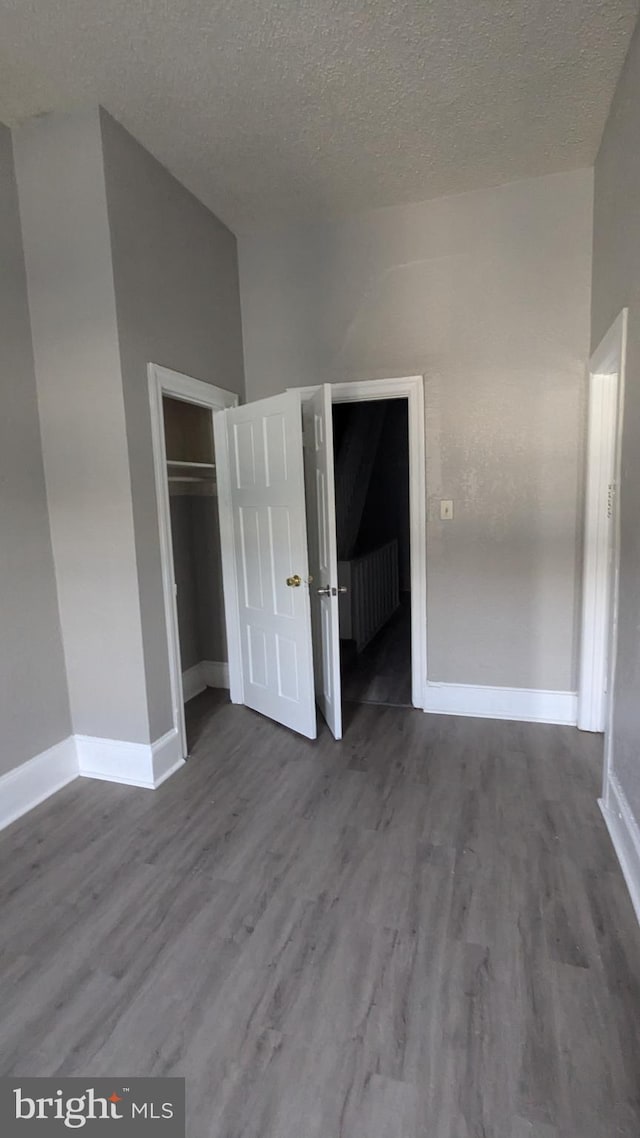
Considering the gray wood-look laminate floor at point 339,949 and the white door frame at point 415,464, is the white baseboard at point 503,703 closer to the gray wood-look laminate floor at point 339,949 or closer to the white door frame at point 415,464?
the white door frame at point 415,464

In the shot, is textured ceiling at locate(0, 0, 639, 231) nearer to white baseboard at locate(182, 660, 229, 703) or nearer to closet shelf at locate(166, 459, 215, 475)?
closet shelf at locate(166, 459, 215, 475)

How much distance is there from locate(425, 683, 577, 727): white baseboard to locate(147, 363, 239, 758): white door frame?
1.57 m

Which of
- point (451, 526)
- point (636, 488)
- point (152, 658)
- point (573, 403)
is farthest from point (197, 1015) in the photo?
point (573, 403)

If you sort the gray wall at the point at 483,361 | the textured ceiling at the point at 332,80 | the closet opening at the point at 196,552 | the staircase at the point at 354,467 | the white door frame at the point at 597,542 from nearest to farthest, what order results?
the textured ceiling at the point at 332,80, the white door frame at the point at 597,542, the gray wall at the point at 483,361, the closet opening at the point at 196,552, the staircase at the point at 354,467

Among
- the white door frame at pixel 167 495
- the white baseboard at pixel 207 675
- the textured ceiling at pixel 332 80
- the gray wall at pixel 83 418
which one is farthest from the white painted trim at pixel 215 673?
the textured ceiling at pixel 332 80

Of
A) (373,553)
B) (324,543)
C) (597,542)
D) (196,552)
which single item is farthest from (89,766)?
(373,553)

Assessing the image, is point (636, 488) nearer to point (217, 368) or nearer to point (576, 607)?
point (576, 607)

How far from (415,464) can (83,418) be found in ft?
6.04

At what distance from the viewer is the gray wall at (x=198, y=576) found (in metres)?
3.79

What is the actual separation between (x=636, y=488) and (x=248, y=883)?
2018mm

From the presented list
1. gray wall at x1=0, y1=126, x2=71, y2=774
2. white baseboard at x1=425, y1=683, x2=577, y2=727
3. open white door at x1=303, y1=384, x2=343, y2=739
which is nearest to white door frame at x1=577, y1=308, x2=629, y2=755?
white baseboard at x1=425, y1=683, x2=577, y2=727

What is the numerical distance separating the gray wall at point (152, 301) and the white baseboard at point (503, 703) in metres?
1.68

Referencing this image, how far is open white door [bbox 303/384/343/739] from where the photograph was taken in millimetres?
2916

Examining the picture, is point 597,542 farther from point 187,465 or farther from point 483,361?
point 187,465
